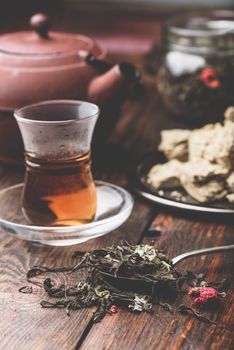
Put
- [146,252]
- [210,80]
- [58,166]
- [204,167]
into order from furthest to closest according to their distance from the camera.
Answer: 1. [210,80]
2. [204,167]
3. [58,166]
4. [146,252]

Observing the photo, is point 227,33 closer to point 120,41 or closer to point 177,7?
point 120,41

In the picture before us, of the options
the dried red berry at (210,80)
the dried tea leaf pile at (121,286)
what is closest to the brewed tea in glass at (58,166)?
the dried tea leaf pile at (121,286)

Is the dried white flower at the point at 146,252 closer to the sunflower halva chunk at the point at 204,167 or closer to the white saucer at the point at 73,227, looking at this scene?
the white saucer at the point at 73,227

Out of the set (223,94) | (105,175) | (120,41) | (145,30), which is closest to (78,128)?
(105,175)

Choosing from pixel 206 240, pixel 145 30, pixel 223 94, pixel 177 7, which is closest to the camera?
pixel 206 240

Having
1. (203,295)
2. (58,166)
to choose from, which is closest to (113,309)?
(203,295)

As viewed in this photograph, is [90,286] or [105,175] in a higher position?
[90,286]

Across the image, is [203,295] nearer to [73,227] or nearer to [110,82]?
[73,227]

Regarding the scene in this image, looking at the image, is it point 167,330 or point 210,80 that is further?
point 210,80
